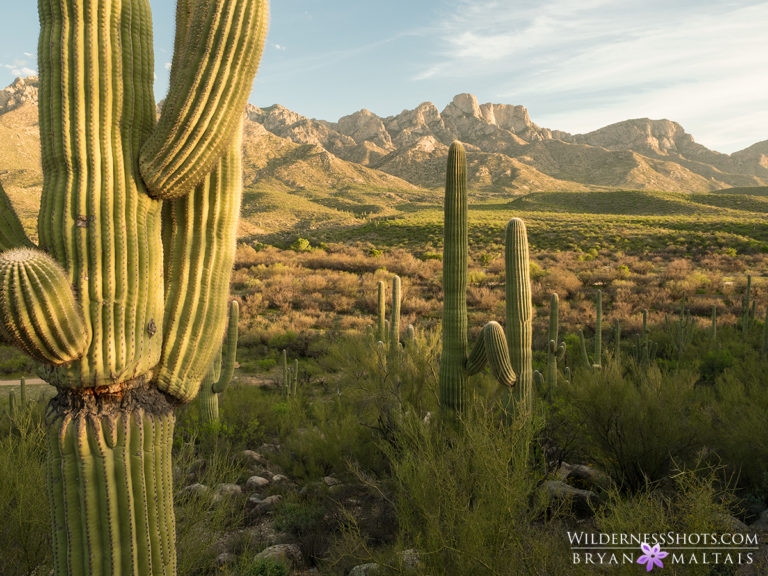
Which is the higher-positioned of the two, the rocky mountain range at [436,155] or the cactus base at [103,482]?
the rocky mountain range at [436,155]

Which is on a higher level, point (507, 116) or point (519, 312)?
point (507, 116)

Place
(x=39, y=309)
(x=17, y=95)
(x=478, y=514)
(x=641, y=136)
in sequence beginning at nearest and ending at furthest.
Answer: (x=39, y=309) < (x=478, y=514) < (x=17, y=95) < (x=641, y=136)

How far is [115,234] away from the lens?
2658mm

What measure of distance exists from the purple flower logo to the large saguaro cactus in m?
3.14

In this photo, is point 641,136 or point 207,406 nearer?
point 207,406

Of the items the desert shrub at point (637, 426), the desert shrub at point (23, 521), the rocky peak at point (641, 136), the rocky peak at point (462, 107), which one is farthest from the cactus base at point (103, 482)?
the rocky peak at point (641, 136)

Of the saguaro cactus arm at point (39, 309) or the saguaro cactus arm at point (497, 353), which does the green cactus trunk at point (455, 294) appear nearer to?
the saguaro cactus arm at point (497, 353)

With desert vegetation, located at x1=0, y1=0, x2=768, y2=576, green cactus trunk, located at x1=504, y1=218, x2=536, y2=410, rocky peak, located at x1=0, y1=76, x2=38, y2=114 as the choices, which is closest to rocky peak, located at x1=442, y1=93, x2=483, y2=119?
rocky peak, located at x1=0, y1=76, x2=38, y2=114

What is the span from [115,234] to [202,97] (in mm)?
942

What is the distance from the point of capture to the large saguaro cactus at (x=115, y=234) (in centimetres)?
259

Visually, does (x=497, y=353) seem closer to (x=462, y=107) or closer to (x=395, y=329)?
(x=395, y=329)

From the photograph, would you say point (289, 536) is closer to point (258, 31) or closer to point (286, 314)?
point (258, 31)

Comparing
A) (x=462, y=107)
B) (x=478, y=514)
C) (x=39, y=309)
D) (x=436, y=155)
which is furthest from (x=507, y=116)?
(x=39, y=309)

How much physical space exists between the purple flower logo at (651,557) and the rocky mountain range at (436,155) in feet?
208
